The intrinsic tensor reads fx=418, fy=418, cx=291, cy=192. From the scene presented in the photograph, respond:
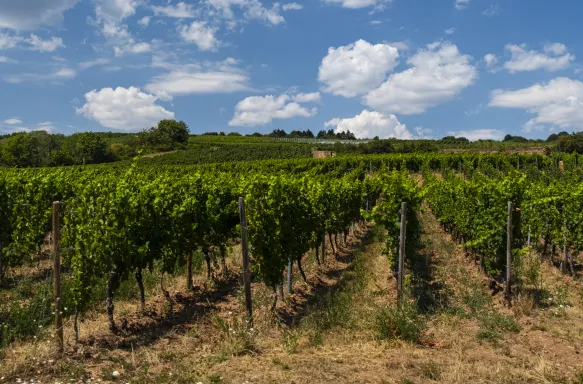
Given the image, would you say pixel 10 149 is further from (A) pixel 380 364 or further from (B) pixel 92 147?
(A) pixel 380 364

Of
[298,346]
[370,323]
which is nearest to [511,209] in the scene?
[370,323]

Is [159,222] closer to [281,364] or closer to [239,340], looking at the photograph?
[239,340]

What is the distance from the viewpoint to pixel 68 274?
40.0ft

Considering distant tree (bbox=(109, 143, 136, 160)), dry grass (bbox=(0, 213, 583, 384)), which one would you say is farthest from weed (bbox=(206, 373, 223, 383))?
distant tree (bbox=(109, 143, 136, 160))

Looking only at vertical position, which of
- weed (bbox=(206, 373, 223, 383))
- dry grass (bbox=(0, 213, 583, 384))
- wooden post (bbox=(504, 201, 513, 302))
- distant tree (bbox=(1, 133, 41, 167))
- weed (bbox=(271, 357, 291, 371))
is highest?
distant tree (bbox=(1, 133, 41, 167))

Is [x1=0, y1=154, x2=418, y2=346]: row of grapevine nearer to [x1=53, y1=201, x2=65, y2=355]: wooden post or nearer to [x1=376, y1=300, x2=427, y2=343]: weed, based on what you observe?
[x1=53, y1=201, x2=65, y2=355]: wooden post

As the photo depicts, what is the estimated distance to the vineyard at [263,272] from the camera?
741 centimetres

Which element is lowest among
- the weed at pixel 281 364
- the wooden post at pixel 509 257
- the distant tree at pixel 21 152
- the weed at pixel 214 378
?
the weed at pixel 281 364

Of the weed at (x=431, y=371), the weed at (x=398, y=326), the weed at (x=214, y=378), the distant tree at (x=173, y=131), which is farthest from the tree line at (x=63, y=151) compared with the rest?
the weed at (x=431, y=371)

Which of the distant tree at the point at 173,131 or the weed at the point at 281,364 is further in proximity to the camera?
the distant tree at the point at 173,131

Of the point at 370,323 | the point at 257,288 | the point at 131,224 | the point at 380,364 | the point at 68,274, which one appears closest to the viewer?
the point at 380,364

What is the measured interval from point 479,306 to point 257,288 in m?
5.41

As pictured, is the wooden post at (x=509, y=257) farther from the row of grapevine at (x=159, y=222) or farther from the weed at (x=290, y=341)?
the weed at (x=290, y=341)

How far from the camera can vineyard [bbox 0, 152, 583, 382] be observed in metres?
7.41
